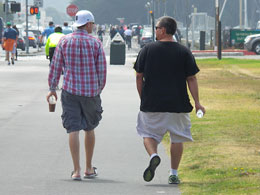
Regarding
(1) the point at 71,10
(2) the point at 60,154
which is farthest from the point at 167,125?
(1) the point at 71,10

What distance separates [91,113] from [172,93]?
Answer: 90cm

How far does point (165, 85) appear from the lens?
8.34m

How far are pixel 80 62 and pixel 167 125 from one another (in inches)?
41.6

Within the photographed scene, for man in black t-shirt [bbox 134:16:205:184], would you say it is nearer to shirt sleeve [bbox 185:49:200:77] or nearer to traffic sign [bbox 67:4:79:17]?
shirt sleeve [bbox 185:49:200:77]

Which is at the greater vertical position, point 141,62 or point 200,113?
point 141,62

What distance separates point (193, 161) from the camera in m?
9.91

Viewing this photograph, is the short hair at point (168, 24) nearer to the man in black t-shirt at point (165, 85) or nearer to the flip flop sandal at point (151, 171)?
Result: the man in black t-shirt at point (165, 85)

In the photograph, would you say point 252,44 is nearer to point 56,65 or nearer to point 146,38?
point 146,38

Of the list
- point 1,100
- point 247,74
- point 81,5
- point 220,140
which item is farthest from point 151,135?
point 81,5

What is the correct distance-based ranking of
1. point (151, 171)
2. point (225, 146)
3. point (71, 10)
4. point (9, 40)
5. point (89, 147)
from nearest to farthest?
point (151, 171) < point (89, 147) < point (225, 146) < point (9, 40) < point (71, 10)

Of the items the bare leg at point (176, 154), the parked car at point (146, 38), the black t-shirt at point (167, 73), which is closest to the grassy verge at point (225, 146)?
the bare leg at point (176, 154)

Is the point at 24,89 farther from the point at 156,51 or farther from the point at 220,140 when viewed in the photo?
the point at 156,51

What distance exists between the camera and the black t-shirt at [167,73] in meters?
8.29

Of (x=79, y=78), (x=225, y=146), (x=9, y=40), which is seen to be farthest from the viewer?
(x=9, y=40)
